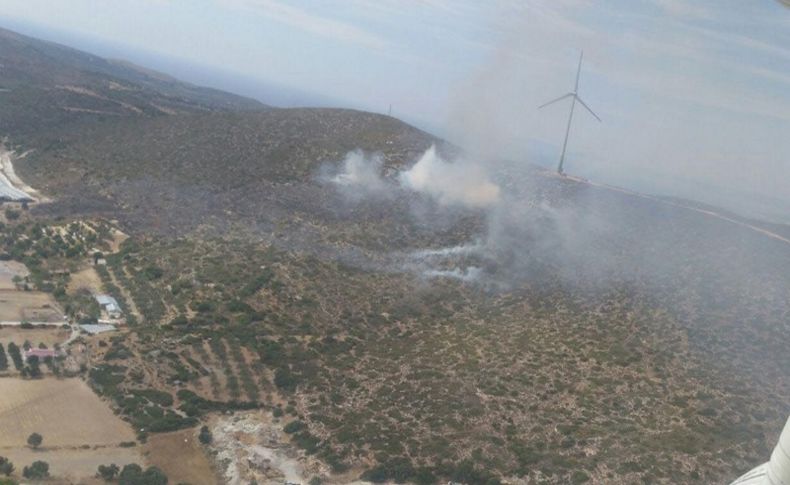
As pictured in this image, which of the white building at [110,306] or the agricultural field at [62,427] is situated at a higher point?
the white building at [110,306]

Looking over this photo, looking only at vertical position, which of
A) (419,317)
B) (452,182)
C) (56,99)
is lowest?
(419,317)

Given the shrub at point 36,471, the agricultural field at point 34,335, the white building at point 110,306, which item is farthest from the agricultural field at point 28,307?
the shrub at point 36,471

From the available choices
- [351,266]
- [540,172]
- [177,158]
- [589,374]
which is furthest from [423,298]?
[177,158]

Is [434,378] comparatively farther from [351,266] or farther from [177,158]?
[177,158]

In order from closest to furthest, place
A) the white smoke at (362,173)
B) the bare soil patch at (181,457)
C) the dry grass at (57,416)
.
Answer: the bare soil patch at (181,457), the dry grass at (57,416), the white smoke at (362,173)

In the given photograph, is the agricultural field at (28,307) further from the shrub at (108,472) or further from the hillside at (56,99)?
the hillside at (56,99)

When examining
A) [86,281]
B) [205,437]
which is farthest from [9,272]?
[205,437]

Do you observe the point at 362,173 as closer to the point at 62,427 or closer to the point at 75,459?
the point at 62,427
